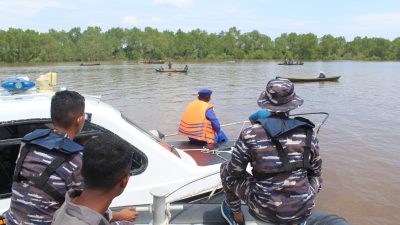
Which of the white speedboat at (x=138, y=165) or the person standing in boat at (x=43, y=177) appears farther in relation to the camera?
the white speedboat at (x=138, y=165)

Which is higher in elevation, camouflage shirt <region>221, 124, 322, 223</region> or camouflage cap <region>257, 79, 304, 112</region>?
camouflage cap <region>257, 79, 304, 112</region>

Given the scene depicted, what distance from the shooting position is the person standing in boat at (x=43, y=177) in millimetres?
2176

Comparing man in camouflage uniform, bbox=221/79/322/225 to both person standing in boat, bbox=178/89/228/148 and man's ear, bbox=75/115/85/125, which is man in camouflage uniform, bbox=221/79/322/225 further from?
person standing in boat, bbox=178/89/228/148

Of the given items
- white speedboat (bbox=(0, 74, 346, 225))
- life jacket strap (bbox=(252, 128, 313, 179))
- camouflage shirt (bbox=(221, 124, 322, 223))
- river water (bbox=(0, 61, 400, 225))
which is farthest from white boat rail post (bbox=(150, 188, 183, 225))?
river water (bbox=(0, 61, 400, 225))

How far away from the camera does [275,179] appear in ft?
8.47

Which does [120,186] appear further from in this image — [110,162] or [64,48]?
[64,48]

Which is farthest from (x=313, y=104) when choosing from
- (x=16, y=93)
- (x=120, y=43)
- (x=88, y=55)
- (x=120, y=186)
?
(x=120, y=43)

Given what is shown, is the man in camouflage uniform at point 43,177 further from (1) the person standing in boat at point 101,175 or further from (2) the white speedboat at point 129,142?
(2) the white speedboat at point 129,142

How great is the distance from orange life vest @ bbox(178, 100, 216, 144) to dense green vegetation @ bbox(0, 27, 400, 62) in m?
89.2

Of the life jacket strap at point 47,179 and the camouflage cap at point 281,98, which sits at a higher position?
the camouflage cap at point 281,98

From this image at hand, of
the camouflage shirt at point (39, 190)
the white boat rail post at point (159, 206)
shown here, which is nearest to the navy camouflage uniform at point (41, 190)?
the camouflage shirt at point (39, 190)

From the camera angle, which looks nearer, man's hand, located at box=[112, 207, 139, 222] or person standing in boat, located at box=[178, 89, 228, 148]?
man's hand, located at box=[112, 207, 139, 222]

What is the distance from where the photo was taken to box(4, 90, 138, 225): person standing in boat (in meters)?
2.18

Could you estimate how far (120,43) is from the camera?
11300 centimetres
